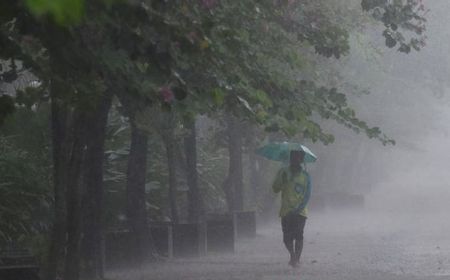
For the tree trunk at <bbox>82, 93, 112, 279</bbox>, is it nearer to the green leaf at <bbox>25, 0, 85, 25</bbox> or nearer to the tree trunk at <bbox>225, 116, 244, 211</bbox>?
the tree trunk at <bbox>225, 116, 244, 211</bbox>

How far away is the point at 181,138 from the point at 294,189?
4820mm

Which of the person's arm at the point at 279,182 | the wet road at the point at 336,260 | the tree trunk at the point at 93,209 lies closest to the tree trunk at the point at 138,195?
the wet road at the point at 336,260

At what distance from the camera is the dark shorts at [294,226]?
56.9 feet

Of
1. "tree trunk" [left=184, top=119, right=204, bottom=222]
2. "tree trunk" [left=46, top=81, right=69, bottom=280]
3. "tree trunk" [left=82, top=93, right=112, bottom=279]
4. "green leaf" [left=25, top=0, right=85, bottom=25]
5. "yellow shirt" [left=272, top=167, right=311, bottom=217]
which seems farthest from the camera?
"tree trunk" [left=184, top=119, right=204, bottom=222]

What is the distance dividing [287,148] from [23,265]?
9186 mm

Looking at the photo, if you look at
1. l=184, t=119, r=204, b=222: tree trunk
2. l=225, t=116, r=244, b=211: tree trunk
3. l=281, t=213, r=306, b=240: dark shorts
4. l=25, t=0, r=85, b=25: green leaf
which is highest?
l=225, t=116, r=244, b=211: tree trunk

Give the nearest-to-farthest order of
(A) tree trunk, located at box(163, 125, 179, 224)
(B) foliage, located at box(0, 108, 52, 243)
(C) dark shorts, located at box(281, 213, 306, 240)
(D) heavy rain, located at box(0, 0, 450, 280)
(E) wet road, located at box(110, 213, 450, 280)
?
1. (D) heavy rain, located at box(0, 0, 450, 280)
2. (B) foliage, located at box(0, 108, 52, 243)
3. (E) wet road, located at box(110, 213, 450, 280)
4. (C) dark shorts, located at box(281, 213, 306, 240)
5. (A) tree trunk, located at box(163, 125, 179, 224)

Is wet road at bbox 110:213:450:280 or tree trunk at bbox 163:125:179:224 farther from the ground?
tree trunk at bbox 163:125:179:224

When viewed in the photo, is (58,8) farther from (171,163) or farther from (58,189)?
(171,163)

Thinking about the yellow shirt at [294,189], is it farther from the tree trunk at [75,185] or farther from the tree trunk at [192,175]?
the tree trunk at [75,185]

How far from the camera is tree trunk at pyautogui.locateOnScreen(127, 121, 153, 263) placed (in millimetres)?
18047

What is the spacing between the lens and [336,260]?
63.9ft

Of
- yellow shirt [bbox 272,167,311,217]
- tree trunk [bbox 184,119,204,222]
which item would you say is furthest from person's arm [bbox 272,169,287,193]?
tree trunk [bbox 184,119,204,222]

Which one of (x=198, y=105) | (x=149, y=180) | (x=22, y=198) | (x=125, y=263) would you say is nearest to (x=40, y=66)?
(x=198, y=105)
